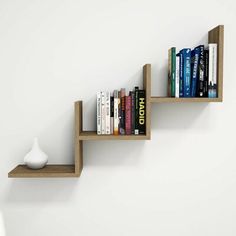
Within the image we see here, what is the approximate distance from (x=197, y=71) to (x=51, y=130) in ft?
2.90

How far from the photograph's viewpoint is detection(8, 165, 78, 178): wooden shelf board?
5.91 feet

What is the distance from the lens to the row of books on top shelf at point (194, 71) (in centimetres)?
180

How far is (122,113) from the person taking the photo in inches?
72.2

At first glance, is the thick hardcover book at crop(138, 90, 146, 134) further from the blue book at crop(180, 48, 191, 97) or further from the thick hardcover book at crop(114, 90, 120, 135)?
the blue book at crop(180, 48, 191, 97)

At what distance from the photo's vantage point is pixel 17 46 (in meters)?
1.96

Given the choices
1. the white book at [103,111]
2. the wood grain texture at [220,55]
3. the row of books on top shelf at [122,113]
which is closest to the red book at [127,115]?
the row of books on top shelf at [122,113]

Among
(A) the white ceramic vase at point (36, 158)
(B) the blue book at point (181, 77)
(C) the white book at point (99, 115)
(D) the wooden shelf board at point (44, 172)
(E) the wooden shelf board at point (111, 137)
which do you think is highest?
(B) the blue book at point (181, 77)

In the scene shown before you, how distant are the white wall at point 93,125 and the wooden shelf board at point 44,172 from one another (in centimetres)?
9

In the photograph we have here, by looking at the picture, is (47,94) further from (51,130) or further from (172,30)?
(172,30)

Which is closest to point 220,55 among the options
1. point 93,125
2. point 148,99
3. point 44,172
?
point 148,99

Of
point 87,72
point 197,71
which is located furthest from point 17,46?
point 197,71

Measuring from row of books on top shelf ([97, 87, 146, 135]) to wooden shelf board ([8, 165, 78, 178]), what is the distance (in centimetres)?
27

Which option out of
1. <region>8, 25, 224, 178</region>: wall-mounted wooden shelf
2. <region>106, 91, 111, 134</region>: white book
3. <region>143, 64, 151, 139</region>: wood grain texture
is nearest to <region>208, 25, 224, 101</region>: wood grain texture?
<region>8, 25, 224, 178</region>: wall-mounted wooden shelf

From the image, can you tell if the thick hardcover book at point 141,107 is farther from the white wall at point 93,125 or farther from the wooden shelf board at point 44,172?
the wooden shelf board at point 44,172
